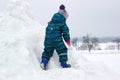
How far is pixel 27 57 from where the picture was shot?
7508 millimetres

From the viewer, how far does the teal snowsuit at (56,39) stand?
782 centimetres

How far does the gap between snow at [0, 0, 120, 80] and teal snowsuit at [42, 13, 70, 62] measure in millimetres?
250

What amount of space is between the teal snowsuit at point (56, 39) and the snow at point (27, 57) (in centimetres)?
25

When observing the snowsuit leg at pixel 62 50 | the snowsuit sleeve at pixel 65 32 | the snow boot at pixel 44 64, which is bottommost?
the snow boot at pixel 44 64

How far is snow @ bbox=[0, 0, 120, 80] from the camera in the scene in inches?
281

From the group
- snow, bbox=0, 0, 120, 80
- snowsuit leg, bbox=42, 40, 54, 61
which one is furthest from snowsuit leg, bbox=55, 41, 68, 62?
snow, bbox=0, 0, 120, 80

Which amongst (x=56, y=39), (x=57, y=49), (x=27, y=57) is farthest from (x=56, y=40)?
(x=27, y=57)

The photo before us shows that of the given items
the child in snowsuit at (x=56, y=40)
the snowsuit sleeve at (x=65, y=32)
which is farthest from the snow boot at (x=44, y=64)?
the snowsuit sleeve at (x=65, y=32)

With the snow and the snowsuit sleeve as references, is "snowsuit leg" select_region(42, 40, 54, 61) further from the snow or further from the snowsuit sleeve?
the snowsuit sleeve

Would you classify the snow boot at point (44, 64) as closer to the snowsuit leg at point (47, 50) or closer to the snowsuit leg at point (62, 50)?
the snowsuit leg at point (47, 50)

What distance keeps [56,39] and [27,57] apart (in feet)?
2.57

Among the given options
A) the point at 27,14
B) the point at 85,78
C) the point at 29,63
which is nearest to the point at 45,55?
the point at 29,63

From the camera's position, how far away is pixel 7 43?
768 cm

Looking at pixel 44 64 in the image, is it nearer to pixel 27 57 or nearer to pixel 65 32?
pixel 27 57
